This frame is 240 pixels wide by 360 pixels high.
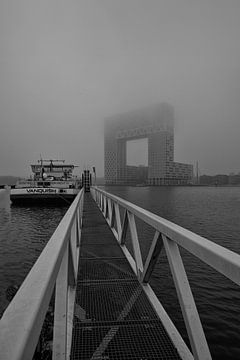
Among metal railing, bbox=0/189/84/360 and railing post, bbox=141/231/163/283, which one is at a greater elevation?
metal railing, bbox=0/189/84/360

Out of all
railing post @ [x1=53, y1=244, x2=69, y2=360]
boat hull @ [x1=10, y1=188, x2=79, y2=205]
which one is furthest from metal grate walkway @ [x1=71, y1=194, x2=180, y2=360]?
boat hull @ [x1=10, y1=188, x2=79, y2=205]

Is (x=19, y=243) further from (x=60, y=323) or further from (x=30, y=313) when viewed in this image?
(x=30, y=313)

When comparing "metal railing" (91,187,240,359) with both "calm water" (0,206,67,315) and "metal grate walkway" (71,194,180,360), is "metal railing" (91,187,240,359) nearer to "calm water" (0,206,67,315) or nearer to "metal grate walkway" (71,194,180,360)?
"metal grate walkway" (71,194,180,360)

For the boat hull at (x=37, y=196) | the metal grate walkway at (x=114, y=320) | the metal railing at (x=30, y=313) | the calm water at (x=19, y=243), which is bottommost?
the calm water at (x=19, y=243)

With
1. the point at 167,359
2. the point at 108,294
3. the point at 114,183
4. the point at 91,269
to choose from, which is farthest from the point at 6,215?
the point at 114,183

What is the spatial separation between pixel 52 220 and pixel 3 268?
9.36 metres

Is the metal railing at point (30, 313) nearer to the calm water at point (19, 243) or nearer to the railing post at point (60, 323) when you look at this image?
the railing post at point (60, 323)

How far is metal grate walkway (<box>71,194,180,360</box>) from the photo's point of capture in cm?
260

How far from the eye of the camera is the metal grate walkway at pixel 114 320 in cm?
260

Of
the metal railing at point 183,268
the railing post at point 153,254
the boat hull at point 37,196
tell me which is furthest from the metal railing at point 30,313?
the boat hull at point 37,196

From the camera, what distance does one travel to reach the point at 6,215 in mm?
18625

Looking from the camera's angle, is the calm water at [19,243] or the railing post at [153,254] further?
the calm water at [19,243]

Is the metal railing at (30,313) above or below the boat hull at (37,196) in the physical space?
above

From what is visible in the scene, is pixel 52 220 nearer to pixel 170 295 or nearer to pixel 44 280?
pixel 170 295
